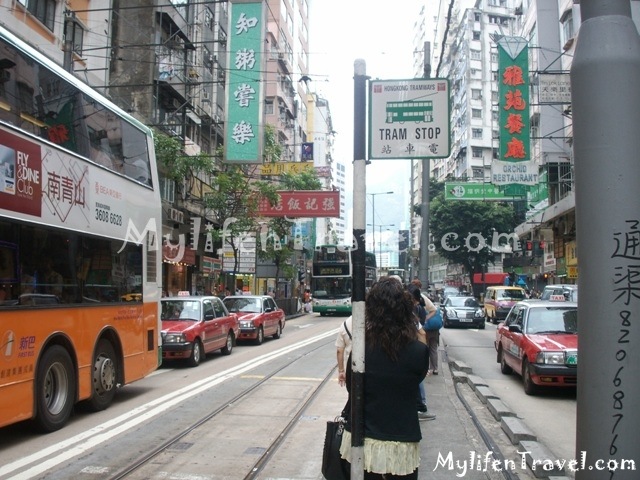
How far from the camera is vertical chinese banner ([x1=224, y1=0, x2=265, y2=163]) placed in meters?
17.6

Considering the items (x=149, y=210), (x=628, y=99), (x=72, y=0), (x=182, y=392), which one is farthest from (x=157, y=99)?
(x=628, y=99)

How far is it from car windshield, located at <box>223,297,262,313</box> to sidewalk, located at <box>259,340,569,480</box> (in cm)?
1020

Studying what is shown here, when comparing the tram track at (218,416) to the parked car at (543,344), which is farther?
the parked car at (543,344)

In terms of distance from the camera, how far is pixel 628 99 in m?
3.81

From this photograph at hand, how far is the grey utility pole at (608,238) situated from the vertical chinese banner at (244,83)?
14023mm

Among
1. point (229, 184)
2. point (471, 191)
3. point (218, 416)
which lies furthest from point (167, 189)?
point (218, 416)

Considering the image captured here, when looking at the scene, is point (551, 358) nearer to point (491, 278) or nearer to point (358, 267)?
point (358, 267)

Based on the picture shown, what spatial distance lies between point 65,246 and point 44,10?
12536 mm

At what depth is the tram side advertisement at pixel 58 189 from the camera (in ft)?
→ 21.3

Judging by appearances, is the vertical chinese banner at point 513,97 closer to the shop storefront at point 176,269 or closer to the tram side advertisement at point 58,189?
the tram side advertisement at point 58,189

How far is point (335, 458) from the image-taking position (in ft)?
11.4

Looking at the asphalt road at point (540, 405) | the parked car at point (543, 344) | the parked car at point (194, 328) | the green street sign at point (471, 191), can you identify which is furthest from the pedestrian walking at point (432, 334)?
the green street sign at point (471, 191)

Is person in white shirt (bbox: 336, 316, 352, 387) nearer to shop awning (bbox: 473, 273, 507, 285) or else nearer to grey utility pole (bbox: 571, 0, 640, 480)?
grey utility pole (bbox: 571, 0, 640, 480)

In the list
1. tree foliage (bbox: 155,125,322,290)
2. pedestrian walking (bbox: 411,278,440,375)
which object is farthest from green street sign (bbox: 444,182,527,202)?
Result: pedestrian walking (bbox: 411,278,440,375)
